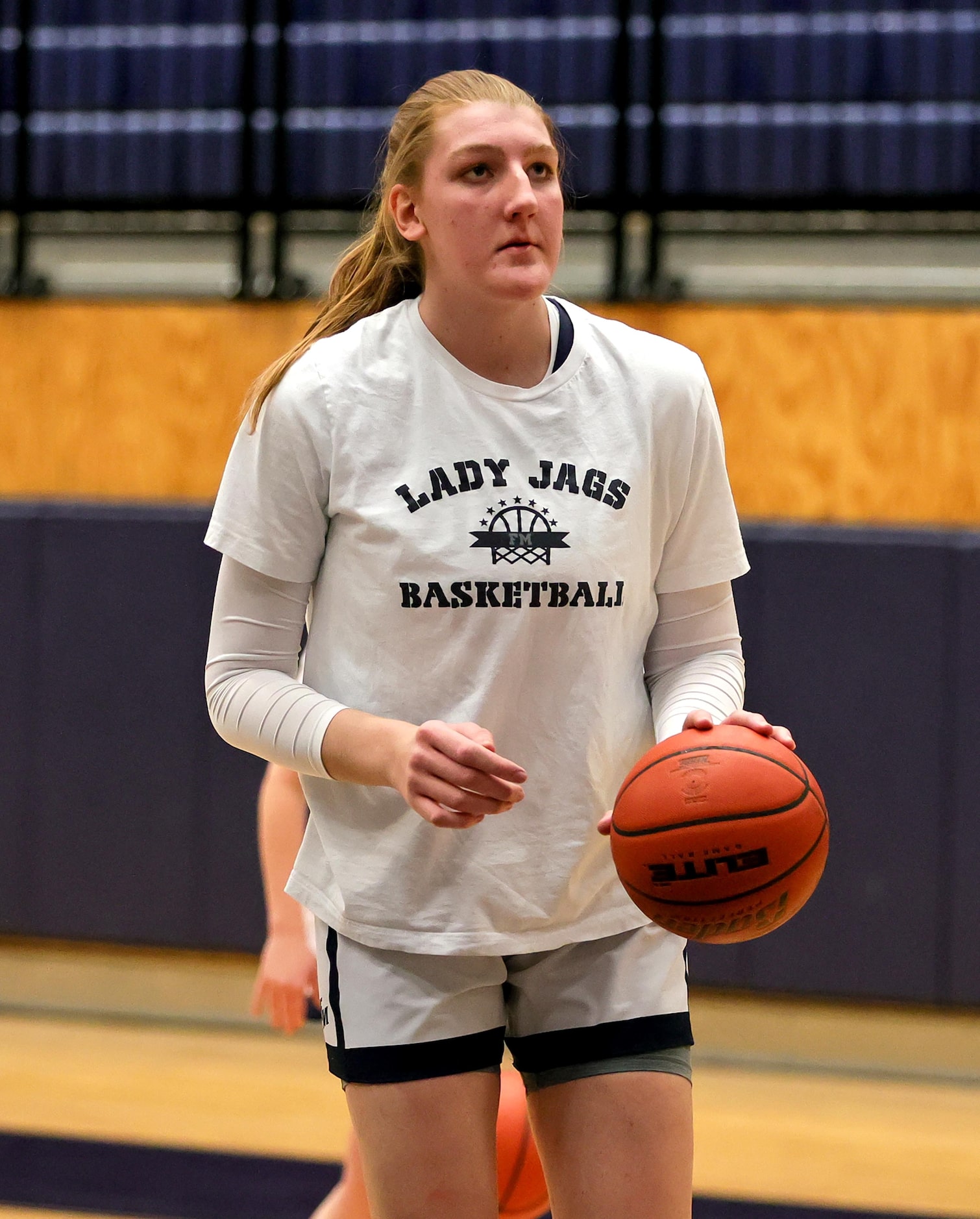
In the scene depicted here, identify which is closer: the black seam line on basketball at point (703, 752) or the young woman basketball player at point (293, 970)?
the black seam line on basketball at point (703, 752)

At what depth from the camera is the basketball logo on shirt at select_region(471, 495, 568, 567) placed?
1.56 m

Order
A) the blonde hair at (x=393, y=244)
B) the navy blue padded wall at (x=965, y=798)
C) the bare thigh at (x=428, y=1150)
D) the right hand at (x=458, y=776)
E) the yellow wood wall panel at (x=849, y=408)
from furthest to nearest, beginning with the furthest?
the yellow wood wall panel at (x=849, y=408), the navy blue padded wall at (x=965, y=798), the blonde hair at (x=393, y=244), the bare thigh at (x=428, y=1150), the right hand at (x=458, y=776)

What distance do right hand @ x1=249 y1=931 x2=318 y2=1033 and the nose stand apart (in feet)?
3.60

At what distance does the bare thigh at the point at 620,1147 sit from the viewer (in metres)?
1.53

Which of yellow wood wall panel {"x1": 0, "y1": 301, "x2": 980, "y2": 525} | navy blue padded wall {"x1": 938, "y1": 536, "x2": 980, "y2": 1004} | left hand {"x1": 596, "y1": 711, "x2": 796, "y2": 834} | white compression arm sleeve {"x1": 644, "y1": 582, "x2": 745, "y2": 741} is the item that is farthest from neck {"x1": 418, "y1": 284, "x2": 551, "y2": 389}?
yellow wood wall panel {"x1": 0, "y1": 301, "x2": 980, "y2": 525}

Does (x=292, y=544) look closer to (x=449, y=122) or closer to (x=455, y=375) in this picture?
(x=455, y=375)

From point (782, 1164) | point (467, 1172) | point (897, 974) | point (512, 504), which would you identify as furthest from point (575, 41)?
point (467, 1172)

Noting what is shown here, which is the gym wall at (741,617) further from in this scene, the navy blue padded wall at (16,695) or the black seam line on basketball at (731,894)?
the black seam line on basketball at (731,894)

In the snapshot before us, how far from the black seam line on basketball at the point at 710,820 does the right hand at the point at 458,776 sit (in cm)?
18

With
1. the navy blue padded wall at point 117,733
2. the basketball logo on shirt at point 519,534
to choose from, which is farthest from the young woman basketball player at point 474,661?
the navy blue padded wall at point 117,733

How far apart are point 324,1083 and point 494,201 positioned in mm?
2844

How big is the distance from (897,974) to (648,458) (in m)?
2.71

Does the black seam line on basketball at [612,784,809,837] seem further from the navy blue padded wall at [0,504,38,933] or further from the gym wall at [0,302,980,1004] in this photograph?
the navy blue padded wall at [0,504,38,933]

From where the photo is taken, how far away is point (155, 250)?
509 cm
